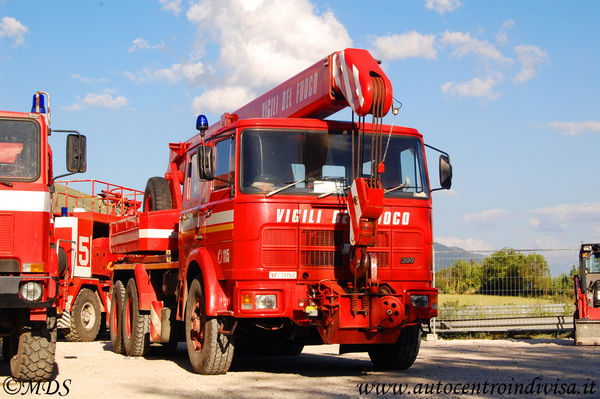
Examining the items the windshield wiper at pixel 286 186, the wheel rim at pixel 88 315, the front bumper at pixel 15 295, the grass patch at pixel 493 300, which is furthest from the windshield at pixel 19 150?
the grass patch at pixel 493 300

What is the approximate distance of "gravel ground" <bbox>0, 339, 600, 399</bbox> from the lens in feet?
27.7

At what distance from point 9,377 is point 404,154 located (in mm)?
5700

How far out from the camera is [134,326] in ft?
42.9

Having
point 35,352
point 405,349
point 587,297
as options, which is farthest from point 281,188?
point 587,297

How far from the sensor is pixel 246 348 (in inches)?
480

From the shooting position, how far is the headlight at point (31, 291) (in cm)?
833

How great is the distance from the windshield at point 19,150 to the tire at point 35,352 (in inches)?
67.0

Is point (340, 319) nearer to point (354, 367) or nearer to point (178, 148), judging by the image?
point (354, 367)

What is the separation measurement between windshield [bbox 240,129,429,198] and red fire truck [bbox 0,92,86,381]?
2046 millimetres

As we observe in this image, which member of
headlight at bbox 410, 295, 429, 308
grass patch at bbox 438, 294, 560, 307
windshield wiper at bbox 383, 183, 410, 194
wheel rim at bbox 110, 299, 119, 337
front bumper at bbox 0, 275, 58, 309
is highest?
windshield wiper at bbox 383, 183, 410, 194

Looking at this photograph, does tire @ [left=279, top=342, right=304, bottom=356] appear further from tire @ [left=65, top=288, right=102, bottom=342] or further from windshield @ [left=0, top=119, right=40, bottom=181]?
tire @ [left=65, top=288, right=102, bottom=342]

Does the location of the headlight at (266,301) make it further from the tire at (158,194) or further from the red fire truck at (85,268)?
the red fire truck at (85,268)

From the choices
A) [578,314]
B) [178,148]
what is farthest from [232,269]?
[578,314]
